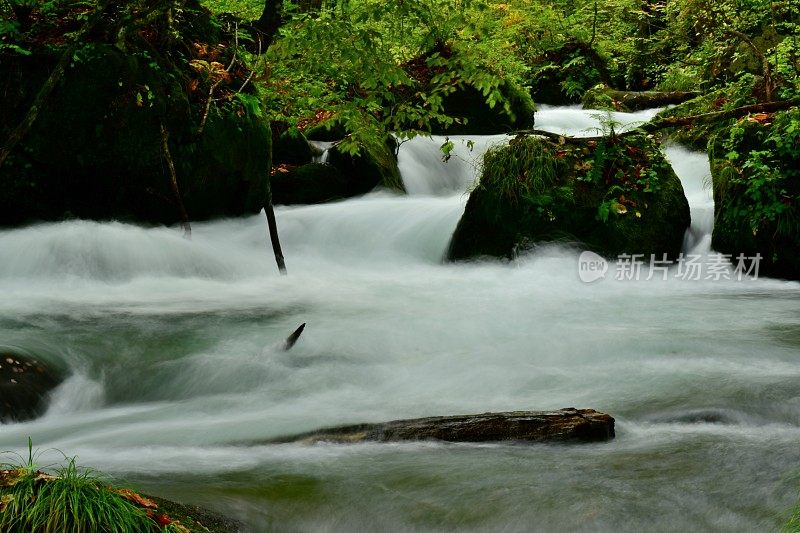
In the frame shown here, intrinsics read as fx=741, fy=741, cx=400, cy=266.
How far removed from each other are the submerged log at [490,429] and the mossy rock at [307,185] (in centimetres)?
840

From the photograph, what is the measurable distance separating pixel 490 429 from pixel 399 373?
1.57m

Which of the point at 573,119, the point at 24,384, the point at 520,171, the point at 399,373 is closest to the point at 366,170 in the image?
the point at 520,171

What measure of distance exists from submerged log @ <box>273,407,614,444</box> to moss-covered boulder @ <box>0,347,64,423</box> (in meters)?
1.64

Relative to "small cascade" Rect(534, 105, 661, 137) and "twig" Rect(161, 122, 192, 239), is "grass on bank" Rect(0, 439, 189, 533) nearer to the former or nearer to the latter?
"twig" Rect(161, 122, 192, 239)

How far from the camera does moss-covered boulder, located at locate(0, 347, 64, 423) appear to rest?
4.30 m

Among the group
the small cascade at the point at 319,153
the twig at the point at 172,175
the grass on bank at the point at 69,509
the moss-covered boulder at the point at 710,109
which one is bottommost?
the grass on bank at the point at 69,509

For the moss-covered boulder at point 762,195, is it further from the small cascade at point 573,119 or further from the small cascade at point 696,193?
the small cascade at point 573,119

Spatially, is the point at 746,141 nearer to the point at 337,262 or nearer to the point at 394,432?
the point at 337,262

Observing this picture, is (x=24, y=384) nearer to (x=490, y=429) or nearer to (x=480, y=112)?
(x=490, y=429)

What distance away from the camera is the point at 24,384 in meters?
4.57

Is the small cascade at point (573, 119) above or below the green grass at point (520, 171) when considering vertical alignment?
above

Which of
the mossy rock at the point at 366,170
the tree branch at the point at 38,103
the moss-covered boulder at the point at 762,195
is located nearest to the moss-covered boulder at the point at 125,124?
the tree branch at the point at 38,103

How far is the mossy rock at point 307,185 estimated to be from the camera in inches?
471

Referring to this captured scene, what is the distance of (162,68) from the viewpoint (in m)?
8.20
